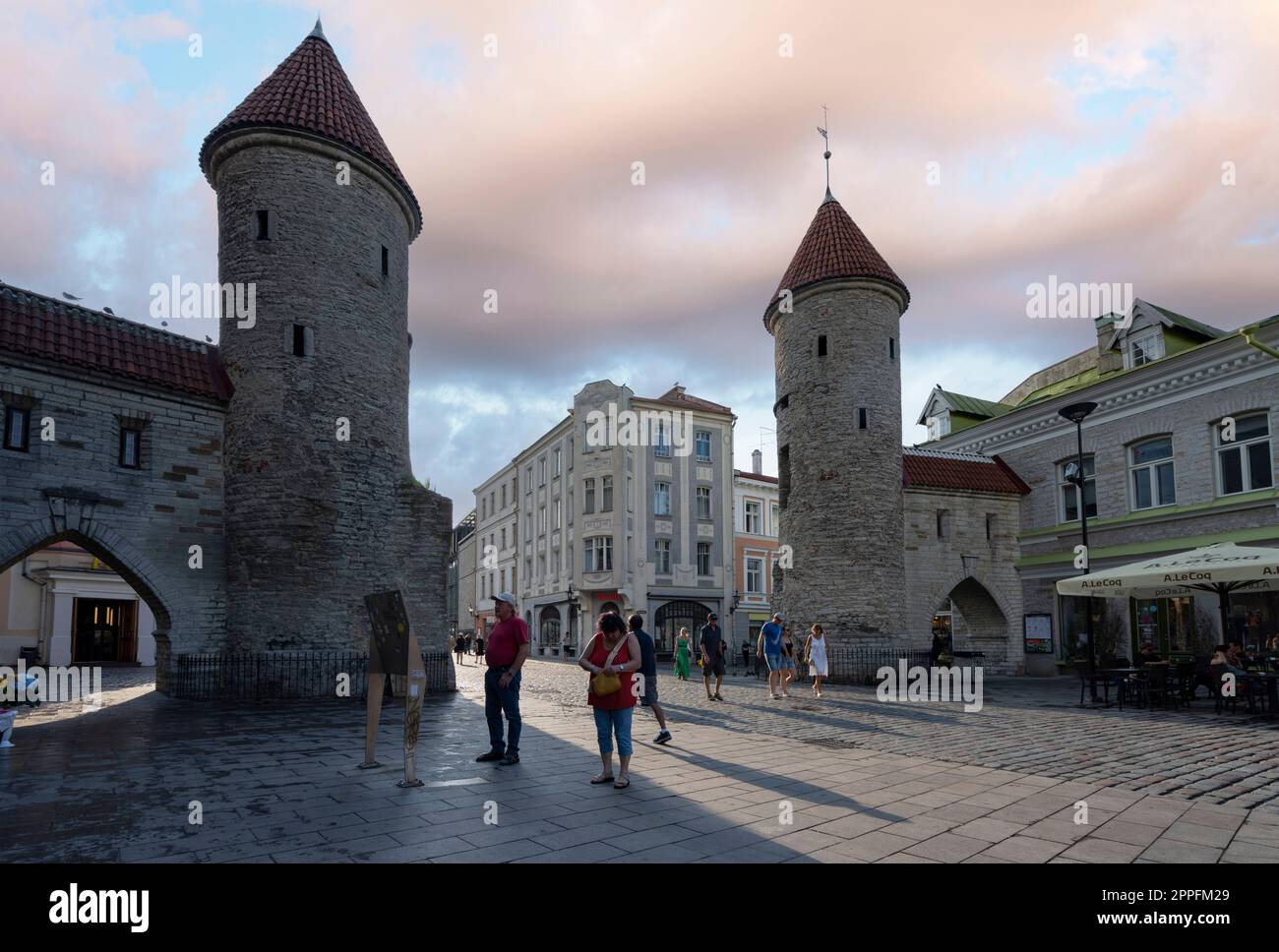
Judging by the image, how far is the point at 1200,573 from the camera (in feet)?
44.3

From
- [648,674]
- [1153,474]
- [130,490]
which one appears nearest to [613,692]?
[648,674]

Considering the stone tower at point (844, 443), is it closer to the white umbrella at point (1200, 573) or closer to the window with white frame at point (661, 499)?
the white umbrella at point (1200, 573)

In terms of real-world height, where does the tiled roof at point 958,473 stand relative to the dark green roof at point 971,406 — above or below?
below

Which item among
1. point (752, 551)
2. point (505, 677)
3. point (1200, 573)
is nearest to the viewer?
point (505, 677)

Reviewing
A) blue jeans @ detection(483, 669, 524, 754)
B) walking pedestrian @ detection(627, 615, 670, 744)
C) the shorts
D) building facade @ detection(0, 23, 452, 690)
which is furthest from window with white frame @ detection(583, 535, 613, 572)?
blue jeans @ detection(483, 669, 524, 754)

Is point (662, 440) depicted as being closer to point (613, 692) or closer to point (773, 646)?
point (773, 646)

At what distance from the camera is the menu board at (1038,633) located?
25938mm

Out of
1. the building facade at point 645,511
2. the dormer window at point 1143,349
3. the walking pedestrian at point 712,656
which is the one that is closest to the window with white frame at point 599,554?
the building facade at point 645,511

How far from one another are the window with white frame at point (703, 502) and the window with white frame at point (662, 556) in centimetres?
248

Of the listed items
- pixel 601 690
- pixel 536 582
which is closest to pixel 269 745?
pixel 601 690

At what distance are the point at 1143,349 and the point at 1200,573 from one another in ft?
44.7
